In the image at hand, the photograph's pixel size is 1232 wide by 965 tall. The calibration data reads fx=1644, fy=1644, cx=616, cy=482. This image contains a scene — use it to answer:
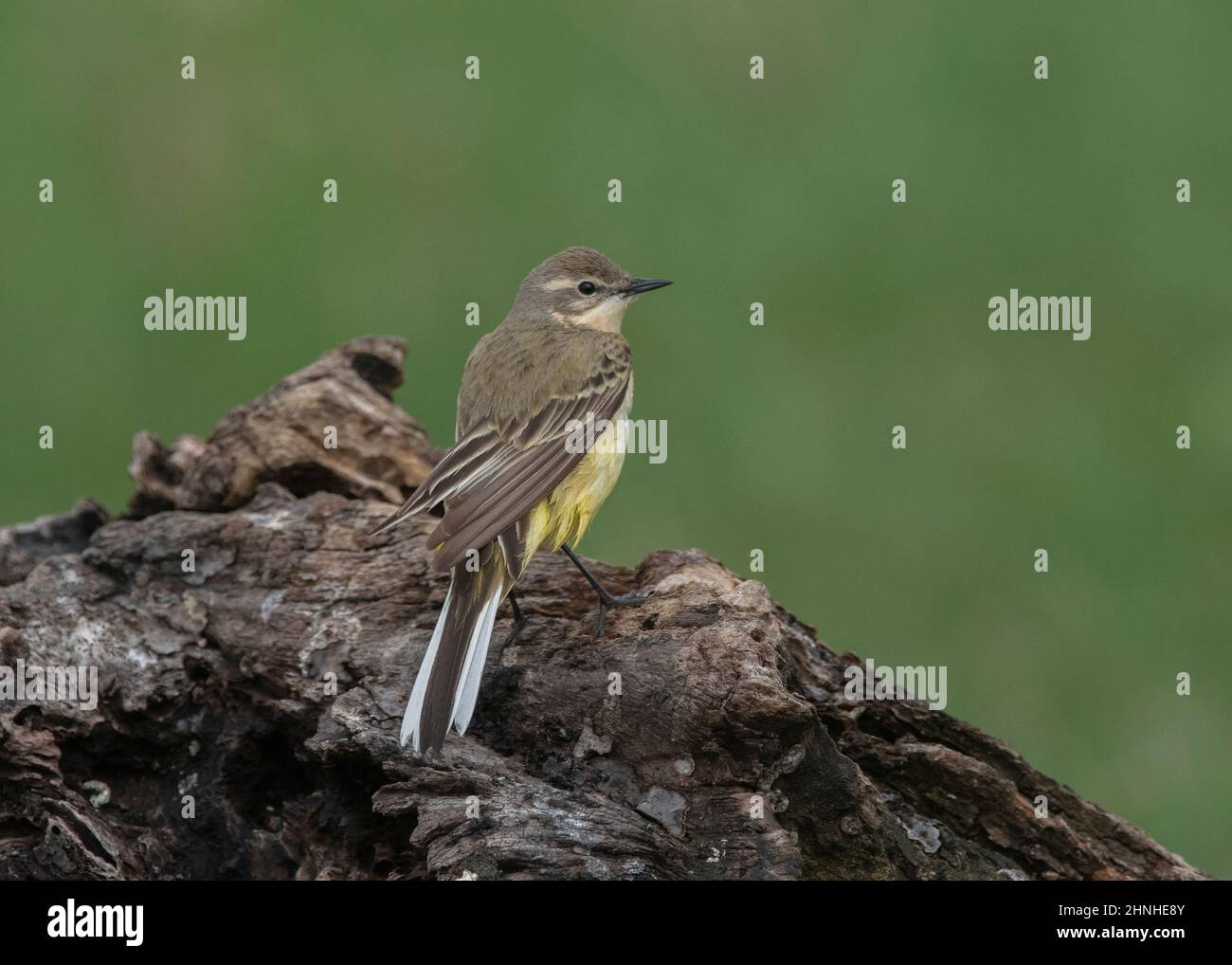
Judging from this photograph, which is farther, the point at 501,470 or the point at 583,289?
the point at 583,289

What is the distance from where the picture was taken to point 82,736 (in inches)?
267

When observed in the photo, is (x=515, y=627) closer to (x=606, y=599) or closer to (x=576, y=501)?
(x=606, y=599)

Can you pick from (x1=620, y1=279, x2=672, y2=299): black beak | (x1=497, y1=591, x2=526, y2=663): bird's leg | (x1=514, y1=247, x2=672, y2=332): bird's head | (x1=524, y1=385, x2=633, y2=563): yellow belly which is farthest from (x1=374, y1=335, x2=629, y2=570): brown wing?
(x1=620, y1=279, x2=672, y2=299): black beak

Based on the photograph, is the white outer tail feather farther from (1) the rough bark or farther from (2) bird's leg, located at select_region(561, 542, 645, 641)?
(2) bird's leg, located at select_region(561, 542, 645, 641)

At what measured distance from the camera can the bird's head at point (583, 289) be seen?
8.97 m

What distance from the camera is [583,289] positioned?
8.98 meters

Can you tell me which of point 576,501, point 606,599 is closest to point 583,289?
point 576,501

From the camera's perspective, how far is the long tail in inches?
247

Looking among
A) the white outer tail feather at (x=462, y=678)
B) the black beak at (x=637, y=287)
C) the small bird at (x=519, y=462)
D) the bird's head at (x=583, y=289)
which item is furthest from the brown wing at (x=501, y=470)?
the black beak at (x=637, y=287)

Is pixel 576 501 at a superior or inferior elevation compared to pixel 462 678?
superior

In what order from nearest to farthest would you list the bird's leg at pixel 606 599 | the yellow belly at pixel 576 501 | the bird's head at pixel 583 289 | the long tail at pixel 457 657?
1. the long tail at pixel 457 657
2. the bird's leg at pixel 606 599
3. the yellow belly at pixel 576 501
4. the bird's head at pixel 583 289

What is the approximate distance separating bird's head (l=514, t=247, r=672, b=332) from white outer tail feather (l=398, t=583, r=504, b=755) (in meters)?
2.58

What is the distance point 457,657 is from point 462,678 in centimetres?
12

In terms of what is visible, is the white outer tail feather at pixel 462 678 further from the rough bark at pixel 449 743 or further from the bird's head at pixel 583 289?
the bird's head at pixel 583 289
